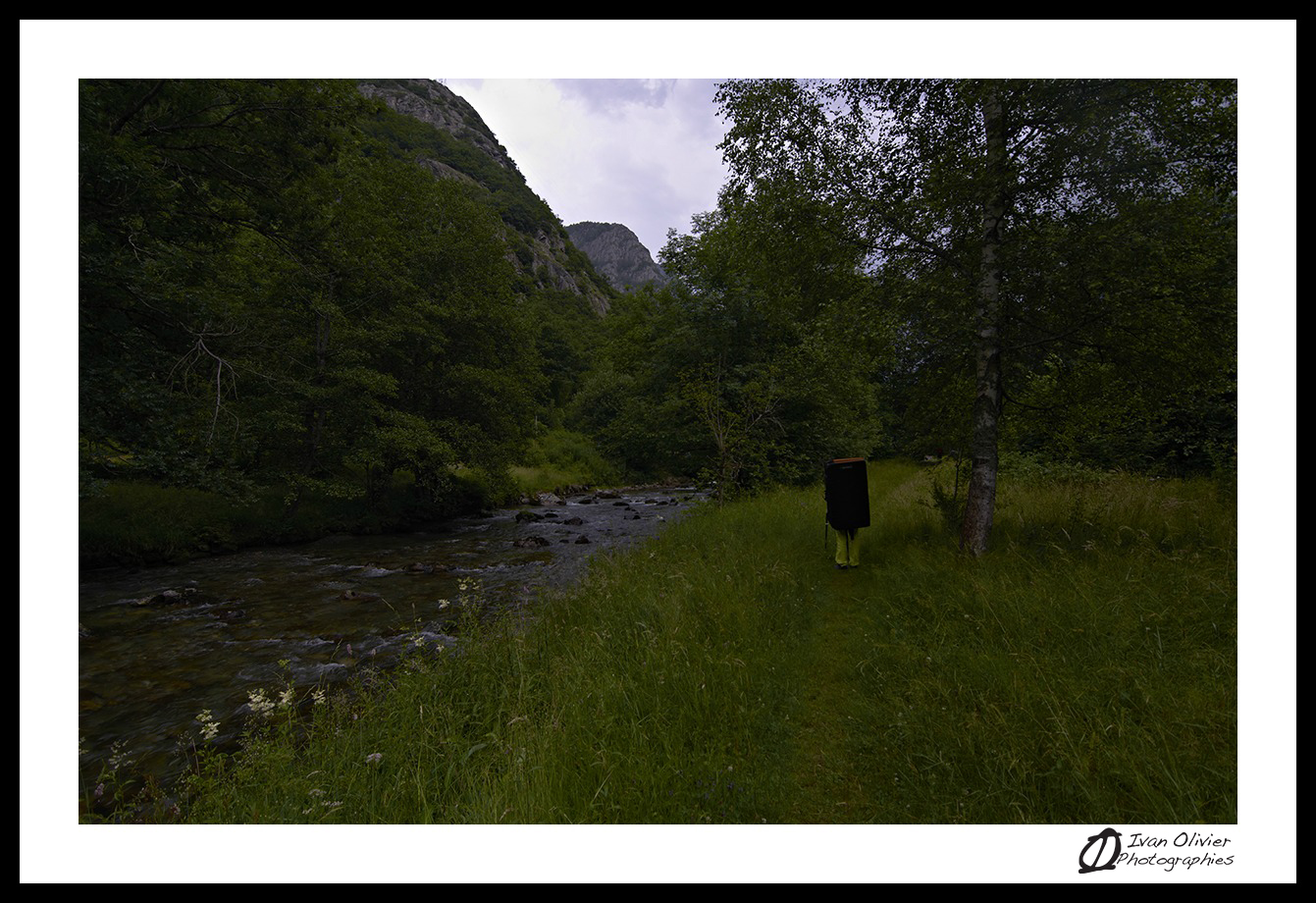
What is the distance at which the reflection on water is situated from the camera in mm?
5355

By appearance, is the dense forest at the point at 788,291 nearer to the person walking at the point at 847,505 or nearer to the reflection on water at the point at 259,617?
the person walking at the point at 847,505

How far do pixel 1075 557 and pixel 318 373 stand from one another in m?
19.8

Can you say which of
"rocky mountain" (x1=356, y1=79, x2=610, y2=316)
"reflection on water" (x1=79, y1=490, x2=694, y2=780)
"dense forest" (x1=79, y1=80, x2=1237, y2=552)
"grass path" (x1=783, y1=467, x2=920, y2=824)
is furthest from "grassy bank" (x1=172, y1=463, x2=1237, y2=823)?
"rocky mountain" (x1=356, y1=79, x2=610, y2=316)

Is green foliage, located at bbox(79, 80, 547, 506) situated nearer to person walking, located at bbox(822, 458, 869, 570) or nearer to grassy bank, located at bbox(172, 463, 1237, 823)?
grassy bank, located at bbox(172, 463, 1237, 823)

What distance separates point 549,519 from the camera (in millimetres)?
19547

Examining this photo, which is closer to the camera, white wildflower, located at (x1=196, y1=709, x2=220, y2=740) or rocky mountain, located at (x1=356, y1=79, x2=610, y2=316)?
white wildflower, located at (x1=196, y1=709, x2=220, y2=740)

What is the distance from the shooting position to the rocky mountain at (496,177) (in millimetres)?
104062

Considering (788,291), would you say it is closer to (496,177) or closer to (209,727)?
(209,727)

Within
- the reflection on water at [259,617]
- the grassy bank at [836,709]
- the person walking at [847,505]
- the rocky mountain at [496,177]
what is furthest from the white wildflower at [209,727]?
the rocky mountain at [496,177]
